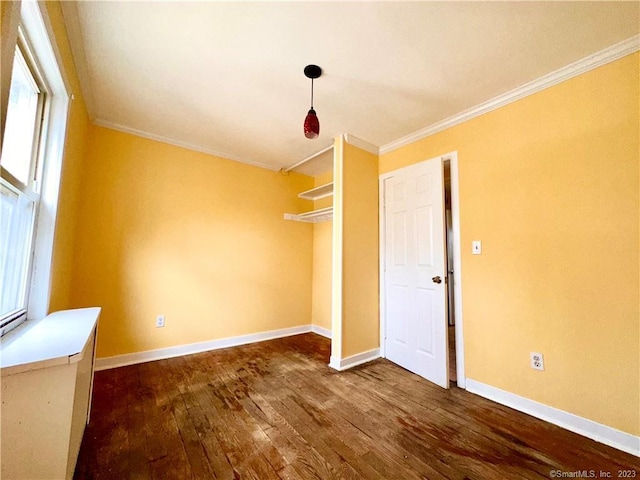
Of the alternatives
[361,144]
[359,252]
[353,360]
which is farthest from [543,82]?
[353,360]

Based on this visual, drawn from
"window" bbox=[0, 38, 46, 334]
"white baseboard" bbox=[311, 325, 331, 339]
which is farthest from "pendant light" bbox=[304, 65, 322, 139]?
"white baseboard" bbox=[311, 325, 331, 339]

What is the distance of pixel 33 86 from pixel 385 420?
2985 mm

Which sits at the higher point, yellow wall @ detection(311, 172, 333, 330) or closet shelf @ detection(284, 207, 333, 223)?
closet shelf @ detection(284, 207, 333, 223)

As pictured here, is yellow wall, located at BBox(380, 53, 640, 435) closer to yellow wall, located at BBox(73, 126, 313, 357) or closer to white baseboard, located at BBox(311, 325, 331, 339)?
white baseboard, located at BBox(311, 325, 331, 339)

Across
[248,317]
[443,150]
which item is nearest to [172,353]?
[248,317]

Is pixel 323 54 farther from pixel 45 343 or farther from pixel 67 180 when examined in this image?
pixel 45 343

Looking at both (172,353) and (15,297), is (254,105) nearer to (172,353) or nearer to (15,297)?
(15,297)

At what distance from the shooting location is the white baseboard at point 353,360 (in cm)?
252

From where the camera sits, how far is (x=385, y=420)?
1.74 metres

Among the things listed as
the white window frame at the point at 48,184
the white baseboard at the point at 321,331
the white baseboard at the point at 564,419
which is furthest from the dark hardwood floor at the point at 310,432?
the white baseboard at the point at 321,331

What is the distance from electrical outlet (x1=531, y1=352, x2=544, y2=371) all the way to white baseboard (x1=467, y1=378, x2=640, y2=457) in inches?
9.6

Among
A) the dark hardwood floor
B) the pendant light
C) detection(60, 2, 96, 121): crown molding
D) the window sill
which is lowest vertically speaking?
the dark hardwood floor

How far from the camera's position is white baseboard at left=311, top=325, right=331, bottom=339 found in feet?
11.9

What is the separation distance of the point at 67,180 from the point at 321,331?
10.4 feet
